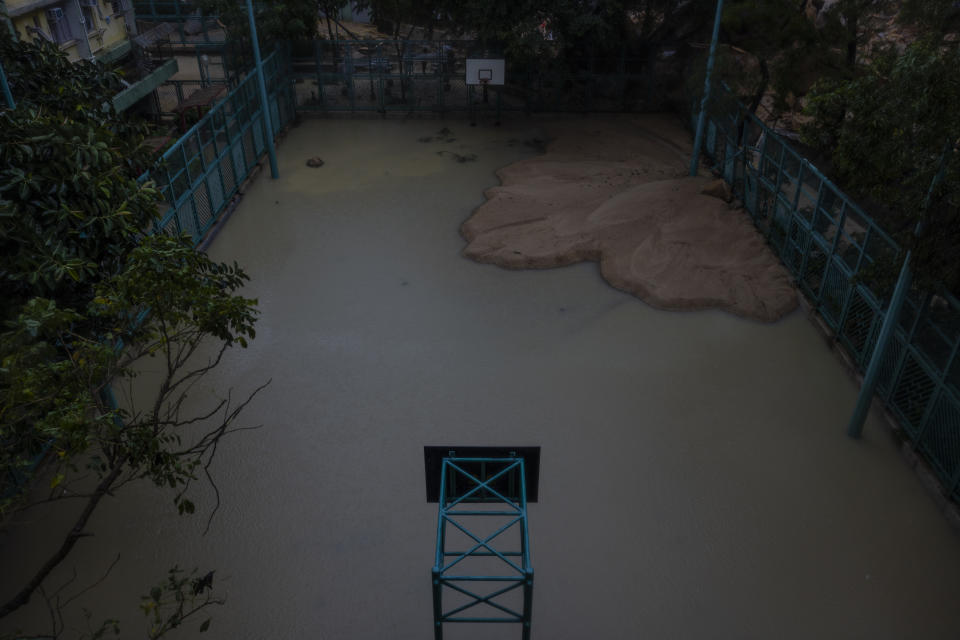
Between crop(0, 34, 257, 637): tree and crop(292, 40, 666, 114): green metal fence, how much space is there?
1188 centimetres

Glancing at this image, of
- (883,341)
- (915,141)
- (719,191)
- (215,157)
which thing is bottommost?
(719,191)

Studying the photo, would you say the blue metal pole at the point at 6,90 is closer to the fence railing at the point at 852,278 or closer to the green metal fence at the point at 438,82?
the fence railing at the point at 852,278

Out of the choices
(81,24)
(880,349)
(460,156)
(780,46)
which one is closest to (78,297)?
(880,349)

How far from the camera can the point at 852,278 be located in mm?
8453

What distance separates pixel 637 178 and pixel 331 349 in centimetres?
801

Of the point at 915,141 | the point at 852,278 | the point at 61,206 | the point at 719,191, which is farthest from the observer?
the point at 719,191

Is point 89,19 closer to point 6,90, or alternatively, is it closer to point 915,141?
point 6,90

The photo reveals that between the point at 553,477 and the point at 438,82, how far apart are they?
14.0 meters

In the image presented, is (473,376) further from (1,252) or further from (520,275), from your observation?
(1,252)

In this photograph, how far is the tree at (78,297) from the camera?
465 cm

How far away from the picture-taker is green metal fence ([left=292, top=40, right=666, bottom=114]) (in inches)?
761

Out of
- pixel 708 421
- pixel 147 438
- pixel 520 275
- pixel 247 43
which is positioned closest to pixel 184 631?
pixel 147 438

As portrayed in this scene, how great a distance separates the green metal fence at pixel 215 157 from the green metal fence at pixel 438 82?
5.47 feet

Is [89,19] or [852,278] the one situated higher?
[89,19]
